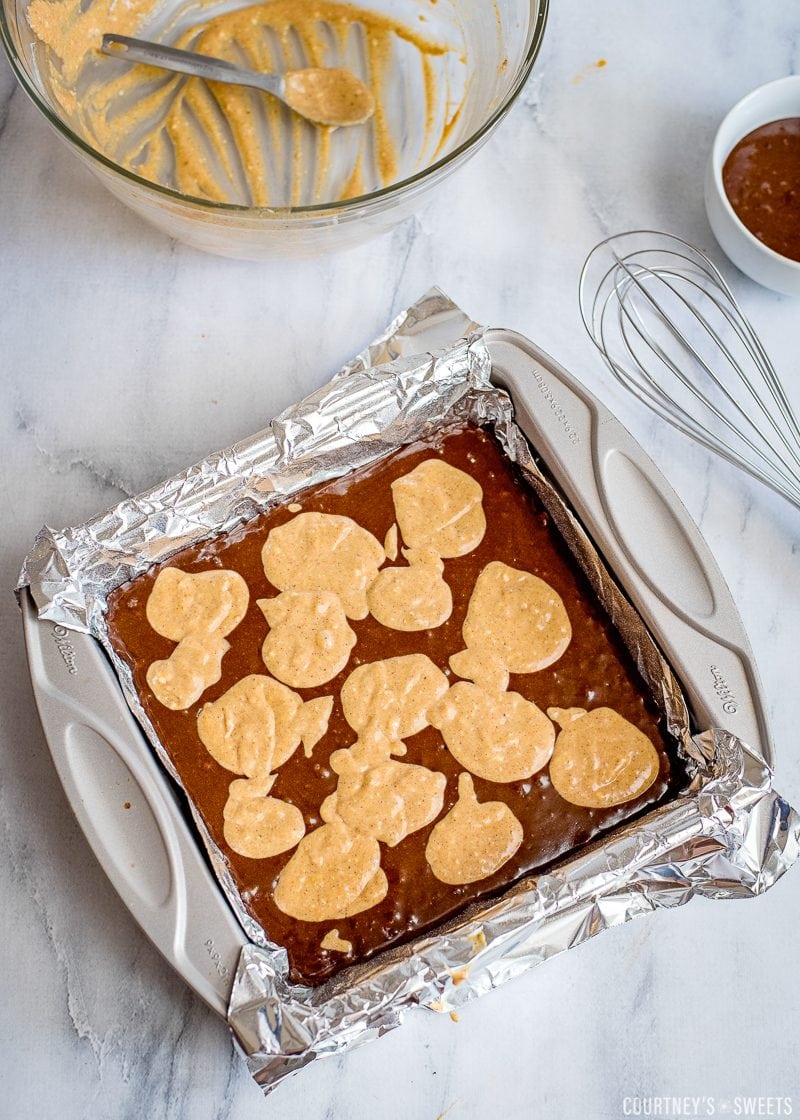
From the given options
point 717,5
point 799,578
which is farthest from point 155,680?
point 717,5

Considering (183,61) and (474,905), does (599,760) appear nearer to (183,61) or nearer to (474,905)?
(474,905)

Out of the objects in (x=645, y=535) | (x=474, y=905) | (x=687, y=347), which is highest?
(x=687, y=347)

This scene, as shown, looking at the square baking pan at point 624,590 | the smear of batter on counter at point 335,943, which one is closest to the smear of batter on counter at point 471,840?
the smear of batter on counter at point 335,943

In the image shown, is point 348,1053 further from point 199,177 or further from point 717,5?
point 717,5

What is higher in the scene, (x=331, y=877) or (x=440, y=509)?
(x=440, y=509)

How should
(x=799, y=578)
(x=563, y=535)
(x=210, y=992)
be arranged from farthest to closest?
(x=799, y=578), (x=563, y=535), (x=210, y=992)

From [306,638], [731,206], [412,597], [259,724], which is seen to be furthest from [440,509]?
[731,206]

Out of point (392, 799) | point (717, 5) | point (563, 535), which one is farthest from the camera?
point (717, 5)

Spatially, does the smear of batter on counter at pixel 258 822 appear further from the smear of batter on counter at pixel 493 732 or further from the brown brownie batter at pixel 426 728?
the smear of batter on counter at pixel 493 732

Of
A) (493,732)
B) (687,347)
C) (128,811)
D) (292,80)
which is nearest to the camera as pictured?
(128,811)
